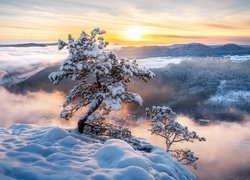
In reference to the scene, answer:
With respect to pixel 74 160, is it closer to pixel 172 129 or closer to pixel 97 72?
pixel 97 72

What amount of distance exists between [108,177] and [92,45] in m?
7.42

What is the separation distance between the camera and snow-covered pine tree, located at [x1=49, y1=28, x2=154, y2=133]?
14.4 meters

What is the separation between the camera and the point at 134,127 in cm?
18162

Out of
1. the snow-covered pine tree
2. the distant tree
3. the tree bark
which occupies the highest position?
the snow-covered pine tree

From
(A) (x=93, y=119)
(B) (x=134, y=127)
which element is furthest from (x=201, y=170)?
(A) (x=93, y=119)

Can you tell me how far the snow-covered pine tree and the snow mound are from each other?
2414 millimetres

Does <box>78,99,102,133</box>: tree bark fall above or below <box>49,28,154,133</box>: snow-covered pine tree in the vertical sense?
below

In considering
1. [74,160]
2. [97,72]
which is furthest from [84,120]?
[74,160]

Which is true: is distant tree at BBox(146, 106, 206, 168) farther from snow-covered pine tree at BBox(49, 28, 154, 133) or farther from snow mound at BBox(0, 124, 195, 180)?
snow mound at BBox(0, 124, 195, 180)

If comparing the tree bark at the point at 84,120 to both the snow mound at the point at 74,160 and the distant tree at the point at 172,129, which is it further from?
the distant tree at the point at 172,129

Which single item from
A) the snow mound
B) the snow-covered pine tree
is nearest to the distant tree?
the snow-covered pine tree

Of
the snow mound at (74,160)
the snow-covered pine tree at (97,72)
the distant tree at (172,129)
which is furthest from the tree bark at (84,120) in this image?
the distant tree at (172,129)

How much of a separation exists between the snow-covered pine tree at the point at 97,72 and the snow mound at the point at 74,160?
2414mm

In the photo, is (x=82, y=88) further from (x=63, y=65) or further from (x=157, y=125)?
(x=157, y=125)
